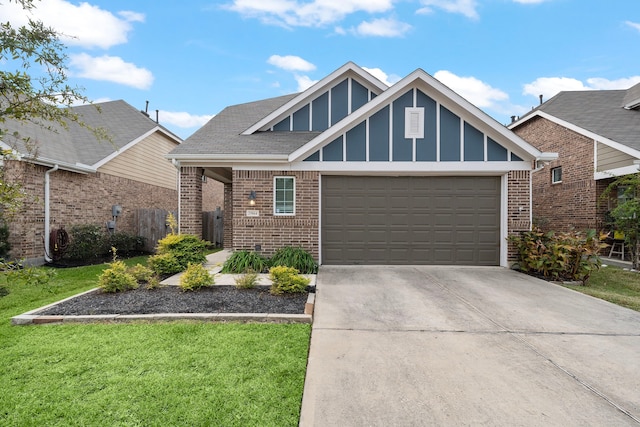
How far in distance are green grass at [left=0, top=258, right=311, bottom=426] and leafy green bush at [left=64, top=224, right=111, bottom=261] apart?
19.5 ft


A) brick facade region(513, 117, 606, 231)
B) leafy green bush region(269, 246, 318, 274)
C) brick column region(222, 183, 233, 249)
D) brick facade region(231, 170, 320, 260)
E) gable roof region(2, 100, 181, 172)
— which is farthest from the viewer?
brick column region(222, 183, 233, 249)

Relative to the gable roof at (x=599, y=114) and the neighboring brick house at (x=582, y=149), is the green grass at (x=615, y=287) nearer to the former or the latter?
the neighboring brick house at (x=582, y=149)

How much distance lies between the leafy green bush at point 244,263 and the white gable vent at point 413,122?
16.6 feet

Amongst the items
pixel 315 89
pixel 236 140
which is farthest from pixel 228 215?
pixel 315 89

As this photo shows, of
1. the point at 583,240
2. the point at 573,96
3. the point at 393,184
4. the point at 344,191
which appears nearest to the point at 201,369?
the point at 344,191

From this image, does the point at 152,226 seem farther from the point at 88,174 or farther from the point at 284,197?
the point at 284,197

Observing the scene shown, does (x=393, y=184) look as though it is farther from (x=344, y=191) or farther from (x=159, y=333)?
(x=159, y=333)

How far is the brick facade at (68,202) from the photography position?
8.54 meters

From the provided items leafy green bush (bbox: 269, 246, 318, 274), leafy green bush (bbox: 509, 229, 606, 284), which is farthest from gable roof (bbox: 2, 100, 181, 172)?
leafy green bush (bbox: 509, 229, 606, 284)

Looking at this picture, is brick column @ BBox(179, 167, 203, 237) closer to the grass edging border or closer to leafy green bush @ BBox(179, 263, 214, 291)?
leafy green bush @ BBox(179, 263, 214, 291)

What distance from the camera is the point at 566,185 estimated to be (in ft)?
39.6

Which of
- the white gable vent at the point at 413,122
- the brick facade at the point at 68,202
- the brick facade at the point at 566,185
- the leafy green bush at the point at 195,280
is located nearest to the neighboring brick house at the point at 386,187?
the white gable vent at the point at 413,122

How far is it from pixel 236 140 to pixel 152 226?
5875 mm

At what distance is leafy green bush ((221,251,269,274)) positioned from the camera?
7.50 metres
